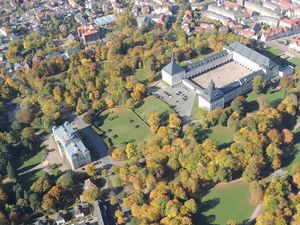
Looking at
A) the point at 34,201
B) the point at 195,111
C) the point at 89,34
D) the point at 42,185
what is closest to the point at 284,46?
the point at 195,111

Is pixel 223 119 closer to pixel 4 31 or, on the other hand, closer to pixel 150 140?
pixel 150 140

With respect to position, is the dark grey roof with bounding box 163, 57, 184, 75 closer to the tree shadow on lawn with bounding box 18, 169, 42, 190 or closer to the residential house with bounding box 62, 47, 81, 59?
the residential house with bounding box 62, 47, 81, 59

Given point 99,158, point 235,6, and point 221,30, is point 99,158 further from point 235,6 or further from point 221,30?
point 235,6

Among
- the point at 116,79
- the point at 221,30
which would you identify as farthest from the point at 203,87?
the point at 221,30

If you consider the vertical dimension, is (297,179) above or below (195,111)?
above

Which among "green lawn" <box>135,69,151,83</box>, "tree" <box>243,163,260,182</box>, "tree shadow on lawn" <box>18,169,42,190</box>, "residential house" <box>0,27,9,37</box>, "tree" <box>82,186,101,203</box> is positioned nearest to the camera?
Result: "tree" <box>82,186,101,203</box>

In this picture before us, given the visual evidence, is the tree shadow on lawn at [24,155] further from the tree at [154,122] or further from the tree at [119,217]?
the tree at [154,122]

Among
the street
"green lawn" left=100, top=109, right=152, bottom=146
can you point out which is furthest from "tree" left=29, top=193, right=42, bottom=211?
the street
